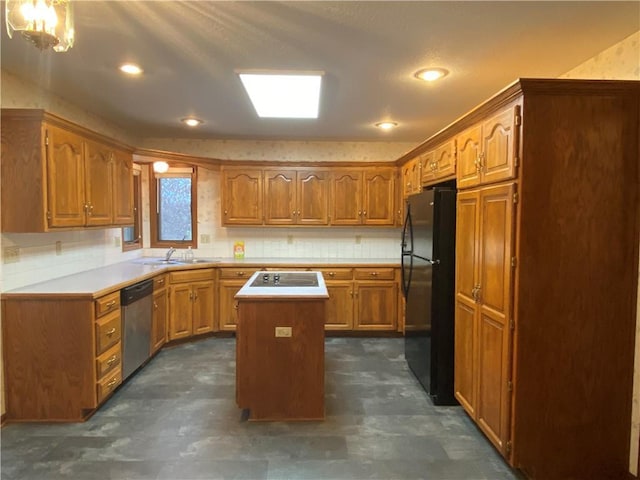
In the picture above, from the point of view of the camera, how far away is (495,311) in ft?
7.35

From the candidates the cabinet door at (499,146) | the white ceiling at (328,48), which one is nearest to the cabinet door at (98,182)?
the white ceiling at (328,48)

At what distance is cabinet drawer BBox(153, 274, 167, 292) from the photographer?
3.84 meters

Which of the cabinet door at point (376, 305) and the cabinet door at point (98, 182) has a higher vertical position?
the cabinet door at point (98, 182)

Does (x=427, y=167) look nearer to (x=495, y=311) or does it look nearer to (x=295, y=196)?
(x=495, y=311)

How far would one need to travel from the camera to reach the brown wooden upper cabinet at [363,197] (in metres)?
4.87

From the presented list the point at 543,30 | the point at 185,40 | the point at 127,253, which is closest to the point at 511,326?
the point at 543,30

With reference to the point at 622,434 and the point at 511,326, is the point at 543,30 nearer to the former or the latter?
the point at 511,326

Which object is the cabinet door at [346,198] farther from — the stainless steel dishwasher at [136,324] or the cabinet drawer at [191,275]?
the stainless steel dishwasher at [136,324]

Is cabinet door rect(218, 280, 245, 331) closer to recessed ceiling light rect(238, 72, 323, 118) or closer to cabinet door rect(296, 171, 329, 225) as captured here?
cabinet door rect(296, 171, 329, 225)

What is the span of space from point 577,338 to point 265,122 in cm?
331

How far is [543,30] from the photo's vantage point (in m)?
2.10

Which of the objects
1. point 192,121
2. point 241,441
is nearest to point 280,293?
point 241,441

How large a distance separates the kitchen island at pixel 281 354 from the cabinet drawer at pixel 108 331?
3.27 ft

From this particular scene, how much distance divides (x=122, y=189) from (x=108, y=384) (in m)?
1.81
